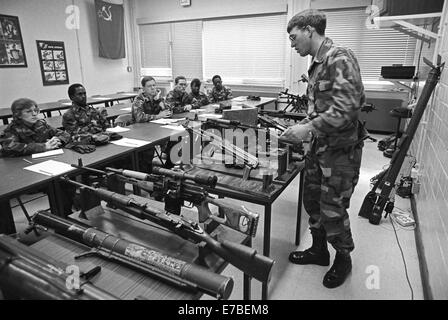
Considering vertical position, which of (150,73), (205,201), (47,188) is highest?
(150,73)

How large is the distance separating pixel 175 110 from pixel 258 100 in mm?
2046

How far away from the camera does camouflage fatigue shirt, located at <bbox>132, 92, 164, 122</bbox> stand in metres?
3.77

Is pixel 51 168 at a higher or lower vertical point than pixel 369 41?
lower

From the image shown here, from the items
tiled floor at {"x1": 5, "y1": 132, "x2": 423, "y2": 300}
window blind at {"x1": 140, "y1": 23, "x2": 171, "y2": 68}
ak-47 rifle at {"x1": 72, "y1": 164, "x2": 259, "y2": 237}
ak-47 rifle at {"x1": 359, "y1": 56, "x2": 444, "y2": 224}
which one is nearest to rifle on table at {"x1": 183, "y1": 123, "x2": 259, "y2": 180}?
ak-47 rifle at {"x1": 72, "y1": 164, "x2": 259, "y2": 237}

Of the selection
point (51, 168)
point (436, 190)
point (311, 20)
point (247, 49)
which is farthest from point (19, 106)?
point (247, 49)

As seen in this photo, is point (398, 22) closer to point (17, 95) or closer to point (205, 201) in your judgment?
point (205, 201)

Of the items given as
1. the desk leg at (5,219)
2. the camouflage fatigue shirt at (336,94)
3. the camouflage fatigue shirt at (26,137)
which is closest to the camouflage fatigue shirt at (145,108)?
the camouflage fatigue shirt at (26,137)

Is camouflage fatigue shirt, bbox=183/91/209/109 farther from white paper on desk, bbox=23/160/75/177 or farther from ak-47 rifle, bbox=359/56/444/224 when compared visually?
ak-47 rifle, bbox=359/56/444/224

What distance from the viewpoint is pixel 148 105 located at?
4.09 m

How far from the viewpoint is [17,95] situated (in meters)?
5.62

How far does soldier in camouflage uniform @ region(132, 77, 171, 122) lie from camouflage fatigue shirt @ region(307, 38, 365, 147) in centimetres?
257

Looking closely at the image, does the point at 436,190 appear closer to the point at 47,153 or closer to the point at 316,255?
the point at 316,255

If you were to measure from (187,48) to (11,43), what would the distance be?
3.79m

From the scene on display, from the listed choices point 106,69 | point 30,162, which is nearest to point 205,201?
point 30,162
